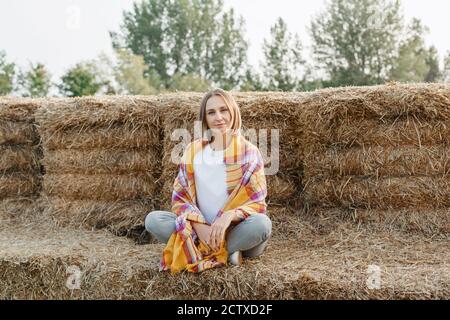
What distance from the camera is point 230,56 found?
2677 cm

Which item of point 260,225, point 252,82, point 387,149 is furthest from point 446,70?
point 260,225

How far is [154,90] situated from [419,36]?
11.5 metres

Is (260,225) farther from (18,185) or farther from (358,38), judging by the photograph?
(358,38)

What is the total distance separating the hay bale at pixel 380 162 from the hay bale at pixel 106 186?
112cm

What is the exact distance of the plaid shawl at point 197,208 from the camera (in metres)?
2.54

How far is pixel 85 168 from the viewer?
12.6ft

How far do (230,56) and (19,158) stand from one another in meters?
Result: 23.1

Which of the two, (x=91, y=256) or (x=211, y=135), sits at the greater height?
(x=211, y=135)

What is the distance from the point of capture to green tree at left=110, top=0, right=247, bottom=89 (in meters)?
25.1

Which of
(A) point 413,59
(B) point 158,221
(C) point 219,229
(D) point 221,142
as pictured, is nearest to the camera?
(C) point 219,229

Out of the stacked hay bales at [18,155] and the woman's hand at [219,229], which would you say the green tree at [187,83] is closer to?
the stacked hay bales at [18,155]

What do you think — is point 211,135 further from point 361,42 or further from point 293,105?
point 361,42

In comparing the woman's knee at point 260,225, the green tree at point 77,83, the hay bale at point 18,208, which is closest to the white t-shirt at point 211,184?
Result: the woman's knee at point 260,225

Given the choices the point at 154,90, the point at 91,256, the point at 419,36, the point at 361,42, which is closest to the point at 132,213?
the point at 91,256
